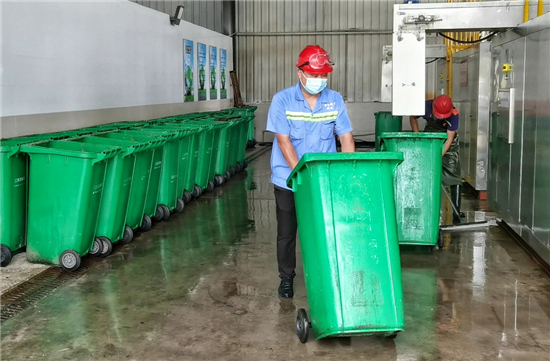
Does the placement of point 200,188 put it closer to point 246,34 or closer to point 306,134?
point 306,134

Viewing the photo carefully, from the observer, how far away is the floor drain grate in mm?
3883

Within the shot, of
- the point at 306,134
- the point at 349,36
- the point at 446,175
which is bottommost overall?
the point at 446,175

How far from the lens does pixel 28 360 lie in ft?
10.3

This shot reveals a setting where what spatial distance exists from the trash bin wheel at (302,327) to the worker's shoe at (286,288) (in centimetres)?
72

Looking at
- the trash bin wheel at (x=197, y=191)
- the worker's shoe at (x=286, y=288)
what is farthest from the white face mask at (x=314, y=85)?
the trash bin wheel at (x=197, y=191)

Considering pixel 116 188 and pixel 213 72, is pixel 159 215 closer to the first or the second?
pixel 116 188

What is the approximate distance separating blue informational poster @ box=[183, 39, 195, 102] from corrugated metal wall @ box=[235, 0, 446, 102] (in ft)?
12.6

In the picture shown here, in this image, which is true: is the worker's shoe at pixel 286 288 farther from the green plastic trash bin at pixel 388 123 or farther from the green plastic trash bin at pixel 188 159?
the green plastic trash bin at pixel 388 123

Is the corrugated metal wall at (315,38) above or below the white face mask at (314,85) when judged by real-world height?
above

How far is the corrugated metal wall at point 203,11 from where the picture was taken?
37.9 ft

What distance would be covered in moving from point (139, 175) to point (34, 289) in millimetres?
1622

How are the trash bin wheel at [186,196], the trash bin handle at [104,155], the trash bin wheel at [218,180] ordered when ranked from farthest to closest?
the trash bin wheel at [218,180], the trash bin wheel at [186,196], the trash bin handle at [104,155]

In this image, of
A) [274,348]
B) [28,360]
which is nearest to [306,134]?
[274,348]

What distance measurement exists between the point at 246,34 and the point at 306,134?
11950mm
